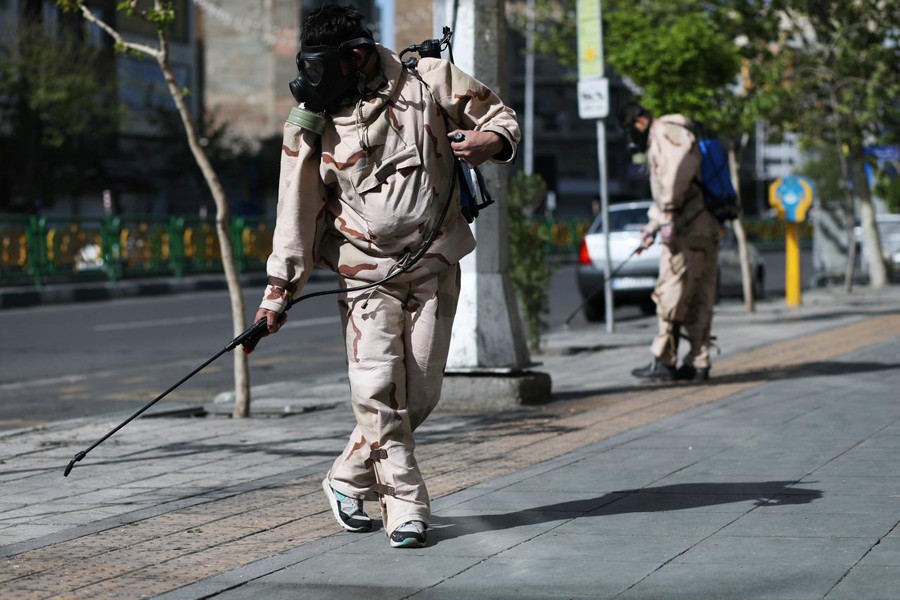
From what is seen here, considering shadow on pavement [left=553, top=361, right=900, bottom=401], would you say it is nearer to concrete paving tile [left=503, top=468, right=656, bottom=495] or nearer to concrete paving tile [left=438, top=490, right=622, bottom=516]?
concrete paving tile [left=503, top=468, right=656, bottom=495]

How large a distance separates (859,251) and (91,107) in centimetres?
2379

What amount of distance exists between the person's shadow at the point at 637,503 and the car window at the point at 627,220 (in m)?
A: 13.4

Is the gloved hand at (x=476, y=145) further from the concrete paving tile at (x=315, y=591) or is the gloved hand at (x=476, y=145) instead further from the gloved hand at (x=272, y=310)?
the concrete paving tile at (x=315, y=591)

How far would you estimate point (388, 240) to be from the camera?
5207 millimetres

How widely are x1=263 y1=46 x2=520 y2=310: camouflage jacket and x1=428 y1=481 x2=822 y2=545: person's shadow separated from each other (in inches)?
36.5

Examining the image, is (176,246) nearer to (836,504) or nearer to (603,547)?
(836,504)

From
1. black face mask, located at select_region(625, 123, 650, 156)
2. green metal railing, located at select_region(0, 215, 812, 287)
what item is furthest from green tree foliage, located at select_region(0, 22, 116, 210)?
black face mask, located at select_region(625, 123, 650, 156)

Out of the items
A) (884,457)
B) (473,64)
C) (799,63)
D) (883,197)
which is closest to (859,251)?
(883,197)

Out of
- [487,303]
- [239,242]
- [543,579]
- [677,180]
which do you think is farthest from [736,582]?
[239,242]

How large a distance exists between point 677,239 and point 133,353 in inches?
251

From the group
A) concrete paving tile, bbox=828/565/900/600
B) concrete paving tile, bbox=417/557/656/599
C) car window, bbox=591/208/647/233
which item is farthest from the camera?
car window, bbox=591/208/647/233

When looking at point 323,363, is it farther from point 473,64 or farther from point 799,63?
point 799,63

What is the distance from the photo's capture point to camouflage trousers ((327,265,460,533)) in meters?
5.14

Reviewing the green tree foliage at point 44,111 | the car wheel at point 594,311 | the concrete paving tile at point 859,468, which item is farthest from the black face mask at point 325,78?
the green tree foliage at point 44,111
